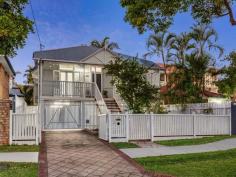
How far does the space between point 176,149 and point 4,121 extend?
25.2ft

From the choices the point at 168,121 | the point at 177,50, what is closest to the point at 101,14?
the point at 177,50

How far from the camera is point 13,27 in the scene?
481 inches

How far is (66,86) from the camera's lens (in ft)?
84.0

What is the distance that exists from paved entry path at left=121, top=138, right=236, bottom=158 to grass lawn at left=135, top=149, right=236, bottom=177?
0.90 m

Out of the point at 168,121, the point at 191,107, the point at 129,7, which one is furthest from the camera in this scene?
the point at 191,107

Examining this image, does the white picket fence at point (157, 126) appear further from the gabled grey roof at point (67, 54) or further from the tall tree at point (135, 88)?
the gabled grey roof at point (67, 54)

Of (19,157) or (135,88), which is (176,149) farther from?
(19,157)

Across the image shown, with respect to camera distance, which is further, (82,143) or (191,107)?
(191,107)

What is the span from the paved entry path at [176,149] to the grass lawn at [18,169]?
3920mm

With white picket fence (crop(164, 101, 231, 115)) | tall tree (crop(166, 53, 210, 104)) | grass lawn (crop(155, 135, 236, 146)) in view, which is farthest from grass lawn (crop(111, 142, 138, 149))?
tall tree (crop(166, 53, 210, 104))

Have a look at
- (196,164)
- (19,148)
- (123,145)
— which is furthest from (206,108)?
(19,148)

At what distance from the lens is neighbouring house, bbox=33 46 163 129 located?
82.0 feet

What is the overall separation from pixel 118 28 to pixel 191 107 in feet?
98.7

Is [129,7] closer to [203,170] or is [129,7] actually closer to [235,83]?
[203,170]
